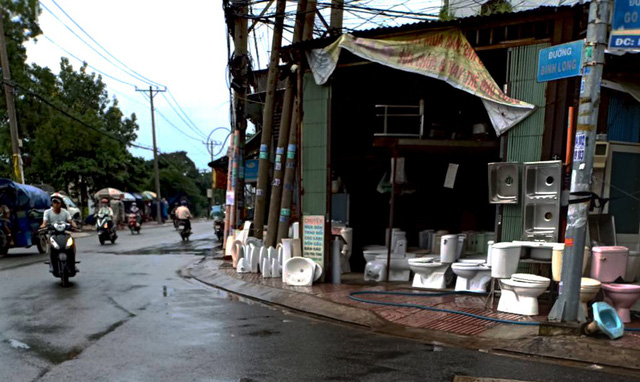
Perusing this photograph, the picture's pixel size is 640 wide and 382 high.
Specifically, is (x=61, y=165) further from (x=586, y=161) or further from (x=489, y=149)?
(x=586, y=161)

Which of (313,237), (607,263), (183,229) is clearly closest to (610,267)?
(607,263)

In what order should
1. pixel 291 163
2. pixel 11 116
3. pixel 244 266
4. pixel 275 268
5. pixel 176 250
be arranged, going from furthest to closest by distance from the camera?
pixel 11 116 → pixel 176 250 → pixel 244 266 → pixel 291 163 → pixel 275 268

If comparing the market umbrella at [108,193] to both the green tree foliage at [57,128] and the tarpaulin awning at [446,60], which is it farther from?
the tarpaulin awning at [446,60]

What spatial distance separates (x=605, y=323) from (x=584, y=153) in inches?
81.3

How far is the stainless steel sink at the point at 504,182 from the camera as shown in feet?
25.9

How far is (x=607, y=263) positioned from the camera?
659 centimetres

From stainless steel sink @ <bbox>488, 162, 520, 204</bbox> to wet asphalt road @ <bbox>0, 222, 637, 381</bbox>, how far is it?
3.38 m

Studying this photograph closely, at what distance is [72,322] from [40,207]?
37.3 ft

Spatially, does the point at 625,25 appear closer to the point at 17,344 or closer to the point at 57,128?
the point at 17,344

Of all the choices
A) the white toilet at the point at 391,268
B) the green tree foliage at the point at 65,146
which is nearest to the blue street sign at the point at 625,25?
the white toilet at the point at 391,268

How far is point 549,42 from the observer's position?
766 centimetres

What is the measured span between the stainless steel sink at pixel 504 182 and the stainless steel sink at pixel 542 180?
16cm

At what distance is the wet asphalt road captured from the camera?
15.2 ft

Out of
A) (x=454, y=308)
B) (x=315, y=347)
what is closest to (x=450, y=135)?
(x=454, y=308)
